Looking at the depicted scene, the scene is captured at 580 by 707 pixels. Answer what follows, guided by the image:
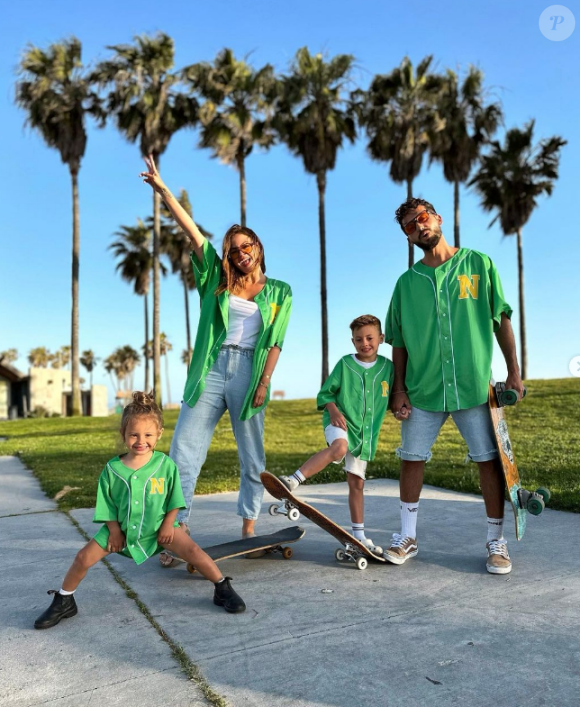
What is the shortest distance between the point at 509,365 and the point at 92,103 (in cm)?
3138

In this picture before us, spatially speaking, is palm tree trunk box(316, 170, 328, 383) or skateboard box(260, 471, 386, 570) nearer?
skateboard box(260, 471, 386, 570)

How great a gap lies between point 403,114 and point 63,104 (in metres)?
16.0

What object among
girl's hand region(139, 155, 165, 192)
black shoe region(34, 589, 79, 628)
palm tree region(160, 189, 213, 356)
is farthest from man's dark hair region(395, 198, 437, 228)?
palm tree region(160, 189, 213, 356)

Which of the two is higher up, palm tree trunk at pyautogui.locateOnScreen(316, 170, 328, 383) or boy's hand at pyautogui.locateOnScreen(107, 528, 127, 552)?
palm tree trunk at pyautogui.locateOnScreen(316, 170, 328, 383)

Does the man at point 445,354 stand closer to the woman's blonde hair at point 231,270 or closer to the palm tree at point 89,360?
the woman's blonde hair at point 231,270

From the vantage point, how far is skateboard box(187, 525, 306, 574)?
12.8 ft

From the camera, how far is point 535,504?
3916 millimetres

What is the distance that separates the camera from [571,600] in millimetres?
3242

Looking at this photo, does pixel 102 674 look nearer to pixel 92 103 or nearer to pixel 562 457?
pixel 562 457

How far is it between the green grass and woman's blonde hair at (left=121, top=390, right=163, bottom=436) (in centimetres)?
46

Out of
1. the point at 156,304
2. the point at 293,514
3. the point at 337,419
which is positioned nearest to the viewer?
the point at 293,514

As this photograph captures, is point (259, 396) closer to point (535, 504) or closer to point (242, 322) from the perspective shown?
point (242, 322)

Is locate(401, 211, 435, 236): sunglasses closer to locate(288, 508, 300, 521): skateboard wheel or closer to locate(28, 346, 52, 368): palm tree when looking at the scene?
locate(288, 508, 300, 521): skateboard wheel

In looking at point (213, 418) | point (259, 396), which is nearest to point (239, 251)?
point (259, 396)
